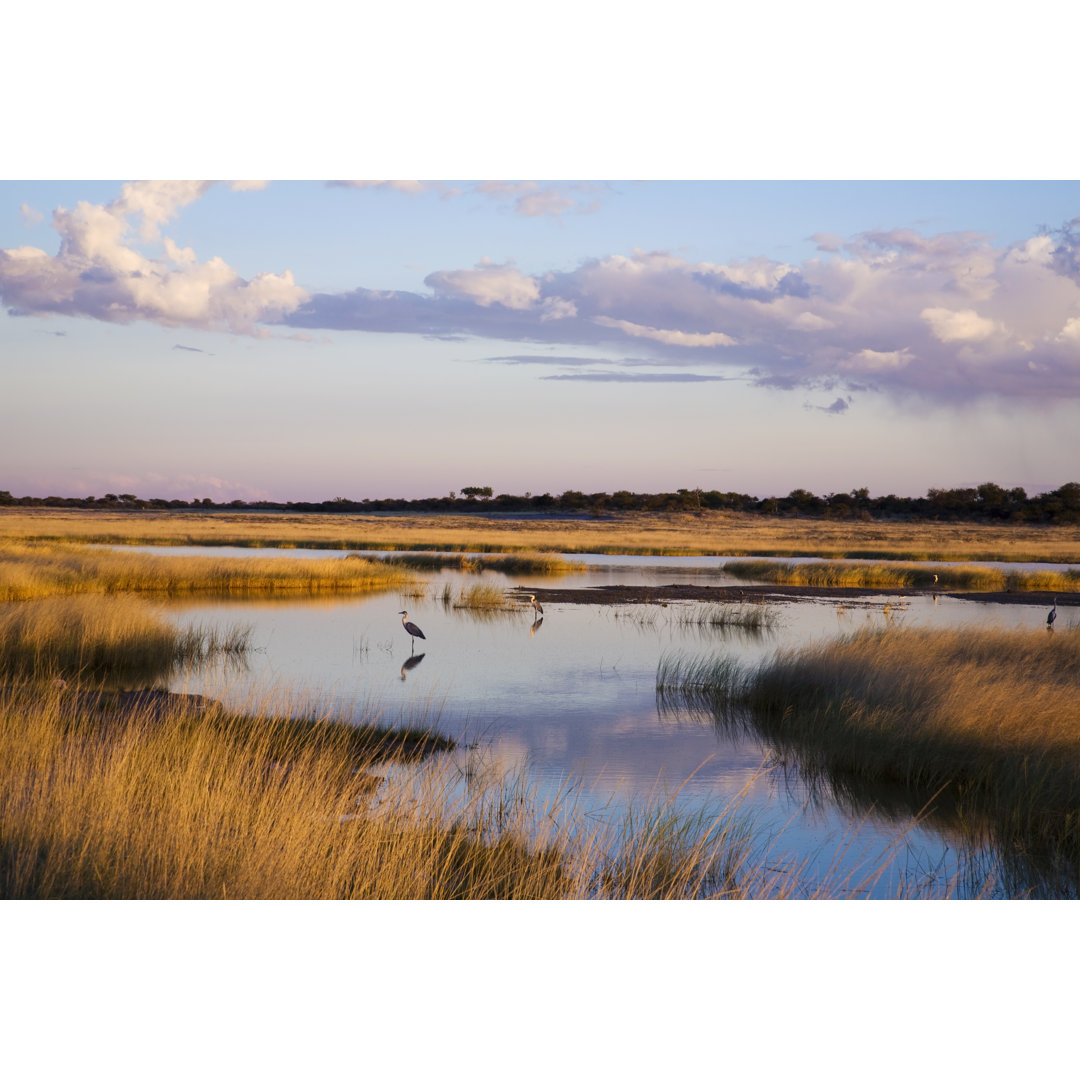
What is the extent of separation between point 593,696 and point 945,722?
5.40 m

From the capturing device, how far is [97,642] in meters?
15.1

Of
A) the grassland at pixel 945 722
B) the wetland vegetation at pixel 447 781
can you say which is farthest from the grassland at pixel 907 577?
the grassland at pixel 945 722

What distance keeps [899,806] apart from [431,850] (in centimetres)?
516

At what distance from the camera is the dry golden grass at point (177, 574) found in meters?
25.2

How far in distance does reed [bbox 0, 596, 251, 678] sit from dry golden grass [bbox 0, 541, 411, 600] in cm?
798

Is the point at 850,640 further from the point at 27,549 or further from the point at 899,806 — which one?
the point at 27,549

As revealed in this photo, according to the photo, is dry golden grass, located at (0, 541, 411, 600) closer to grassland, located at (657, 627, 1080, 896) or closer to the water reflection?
grassland, located at (657, 627, 1080, 896)

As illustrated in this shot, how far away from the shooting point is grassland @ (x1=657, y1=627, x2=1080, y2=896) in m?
8.16

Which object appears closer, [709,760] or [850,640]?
[709,760]

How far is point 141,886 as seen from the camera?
5.42 meters

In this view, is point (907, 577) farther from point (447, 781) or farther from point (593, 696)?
point (447, 781)

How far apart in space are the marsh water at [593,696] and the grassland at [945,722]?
0.41 meters

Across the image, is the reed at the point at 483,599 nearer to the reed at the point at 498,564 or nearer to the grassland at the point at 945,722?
the reed at the point at 498,564

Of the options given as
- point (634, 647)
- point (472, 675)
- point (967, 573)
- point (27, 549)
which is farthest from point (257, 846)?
point (967, 573)
